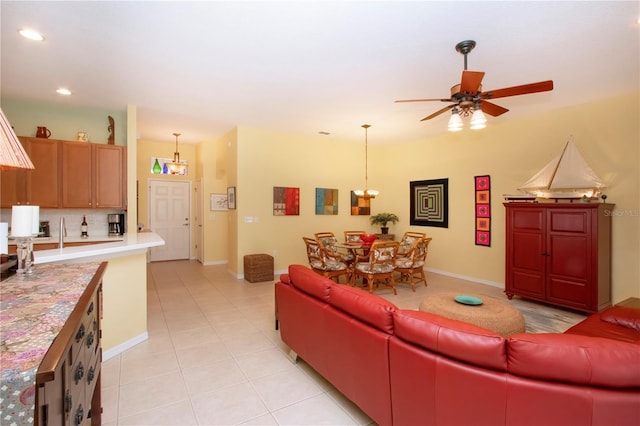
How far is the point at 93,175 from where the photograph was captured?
14.8 feet

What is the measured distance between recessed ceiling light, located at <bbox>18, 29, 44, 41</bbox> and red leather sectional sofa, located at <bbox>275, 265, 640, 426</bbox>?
333 centimetres

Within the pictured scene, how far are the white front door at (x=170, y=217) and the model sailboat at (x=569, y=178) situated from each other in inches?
291

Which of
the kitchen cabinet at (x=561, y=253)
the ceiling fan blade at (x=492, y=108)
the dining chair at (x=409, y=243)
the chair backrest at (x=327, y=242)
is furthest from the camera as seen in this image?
the chair backrest at (x=327, y=242)

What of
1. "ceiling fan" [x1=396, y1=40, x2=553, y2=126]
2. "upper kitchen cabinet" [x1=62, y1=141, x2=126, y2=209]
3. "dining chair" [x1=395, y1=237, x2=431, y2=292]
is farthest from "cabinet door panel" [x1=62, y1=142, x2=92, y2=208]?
"dining chair" [x1=395, y1=237, x2=431, y2=292]

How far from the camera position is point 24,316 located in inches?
45.3

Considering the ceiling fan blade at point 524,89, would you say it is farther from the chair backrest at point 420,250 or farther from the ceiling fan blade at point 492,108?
the chair backrest at point 420,250

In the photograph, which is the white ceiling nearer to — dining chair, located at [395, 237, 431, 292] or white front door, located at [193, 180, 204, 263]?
dining chair, located at [395, 237, 431, 292]

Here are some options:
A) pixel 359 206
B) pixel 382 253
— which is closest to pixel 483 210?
pixel 382 253

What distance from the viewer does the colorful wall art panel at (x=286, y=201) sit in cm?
630

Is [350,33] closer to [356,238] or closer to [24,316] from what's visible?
[24,316]

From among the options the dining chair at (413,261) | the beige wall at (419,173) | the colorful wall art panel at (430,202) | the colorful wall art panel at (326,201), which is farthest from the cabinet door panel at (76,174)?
the colorful wall art panel at (430,202)

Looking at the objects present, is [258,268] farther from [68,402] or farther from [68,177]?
[68,402]

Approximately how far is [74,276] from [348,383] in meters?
1.76

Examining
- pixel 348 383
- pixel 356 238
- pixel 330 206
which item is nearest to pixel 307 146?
pixel 330 206
